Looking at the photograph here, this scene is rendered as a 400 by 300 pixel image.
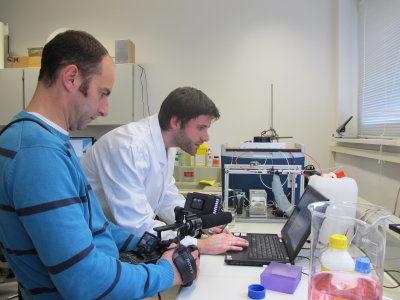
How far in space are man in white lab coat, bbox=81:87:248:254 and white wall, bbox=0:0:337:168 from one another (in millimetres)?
1703

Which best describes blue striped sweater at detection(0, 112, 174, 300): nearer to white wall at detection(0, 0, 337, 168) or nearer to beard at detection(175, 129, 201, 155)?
beard at detection(175, 129, 201, 155)

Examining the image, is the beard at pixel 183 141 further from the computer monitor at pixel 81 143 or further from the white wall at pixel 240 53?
the computer monitor at pixel 81 143

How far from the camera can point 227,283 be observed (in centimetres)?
100

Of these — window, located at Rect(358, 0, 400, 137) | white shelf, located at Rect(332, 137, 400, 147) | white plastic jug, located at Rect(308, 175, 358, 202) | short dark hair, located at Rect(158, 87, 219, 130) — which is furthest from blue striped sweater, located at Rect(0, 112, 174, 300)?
window, located at Rect(358, 0, 400, 137)

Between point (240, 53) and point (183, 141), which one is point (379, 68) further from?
point (183, 141)

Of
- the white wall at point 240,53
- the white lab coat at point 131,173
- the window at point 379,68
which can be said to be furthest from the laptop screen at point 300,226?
the white wall at point 240,53

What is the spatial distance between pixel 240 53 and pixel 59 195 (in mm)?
2868

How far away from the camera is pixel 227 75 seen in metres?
3.23

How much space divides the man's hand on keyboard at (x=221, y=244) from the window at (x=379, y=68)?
4.54 feet

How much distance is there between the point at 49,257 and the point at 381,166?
2025 mm

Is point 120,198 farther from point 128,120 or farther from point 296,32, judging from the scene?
point 296,32

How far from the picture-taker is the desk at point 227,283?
3.03 ft

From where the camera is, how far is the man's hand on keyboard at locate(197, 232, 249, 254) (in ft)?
4.01

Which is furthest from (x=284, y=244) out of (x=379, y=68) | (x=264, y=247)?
(x=379, y=68)
